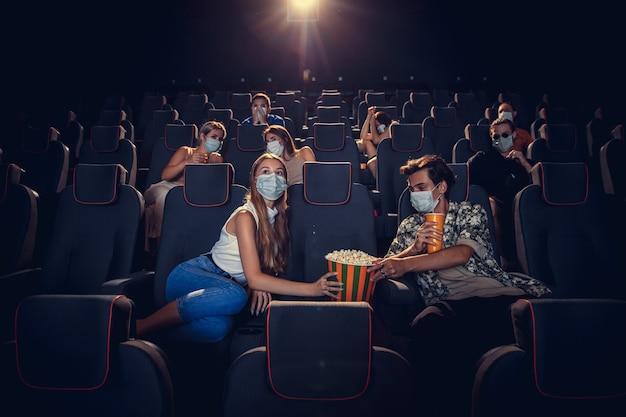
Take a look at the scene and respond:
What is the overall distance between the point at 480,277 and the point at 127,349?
1192mm

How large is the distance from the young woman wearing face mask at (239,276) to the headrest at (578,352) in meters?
0.57

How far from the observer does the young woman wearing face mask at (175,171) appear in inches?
105

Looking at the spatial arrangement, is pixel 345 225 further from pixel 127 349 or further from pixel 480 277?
pixel 127 349

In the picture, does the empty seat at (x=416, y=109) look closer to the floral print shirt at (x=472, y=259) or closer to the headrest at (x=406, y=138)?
the headrest at (x=406, y=138)

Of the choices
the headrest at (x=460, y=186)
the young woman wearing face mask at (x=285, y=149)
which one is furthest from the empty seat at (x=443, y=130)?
the headrest at (x=460, y=186)

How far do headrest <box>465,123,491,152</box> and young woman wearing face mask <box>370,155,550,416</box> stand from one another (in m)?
1.81

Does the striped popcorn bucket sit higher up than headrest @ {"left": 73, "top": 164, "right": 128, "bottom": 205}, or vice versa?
headrest @ {"left": 73, "top": 164, "right": 128, "bottom": 205}

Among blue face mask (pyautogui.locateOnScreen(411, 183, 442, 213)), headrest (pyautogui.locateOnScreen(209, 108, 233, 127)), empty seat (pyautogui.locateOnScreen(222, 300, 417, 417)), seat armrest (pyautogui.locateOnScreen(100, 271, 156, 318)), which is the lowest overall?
empty seat (pyautogui.locateOnScreen(222, 300, 417, 417))

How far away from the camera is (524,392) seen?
1019mm

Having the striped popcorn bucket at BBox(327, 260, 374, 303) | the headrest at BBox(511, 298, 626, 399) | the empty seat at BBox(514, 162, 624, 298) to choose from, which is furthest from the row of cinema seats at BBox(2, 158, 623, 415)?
the headrest at BBox(511, 298, 626, 399)

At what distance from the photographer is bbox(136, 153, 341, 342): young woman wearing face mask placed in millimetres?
1487

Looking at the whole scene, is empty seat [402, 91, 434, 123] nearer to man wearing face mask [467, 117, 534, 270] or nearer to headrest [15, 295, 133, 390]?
man wearing face mask [467, 117, 534, 270]

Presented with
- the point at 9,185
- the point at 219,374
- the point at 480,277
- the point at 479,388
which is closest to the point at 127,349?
the point at 219,374

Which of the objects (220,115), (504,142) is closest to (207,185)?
(504,142)
